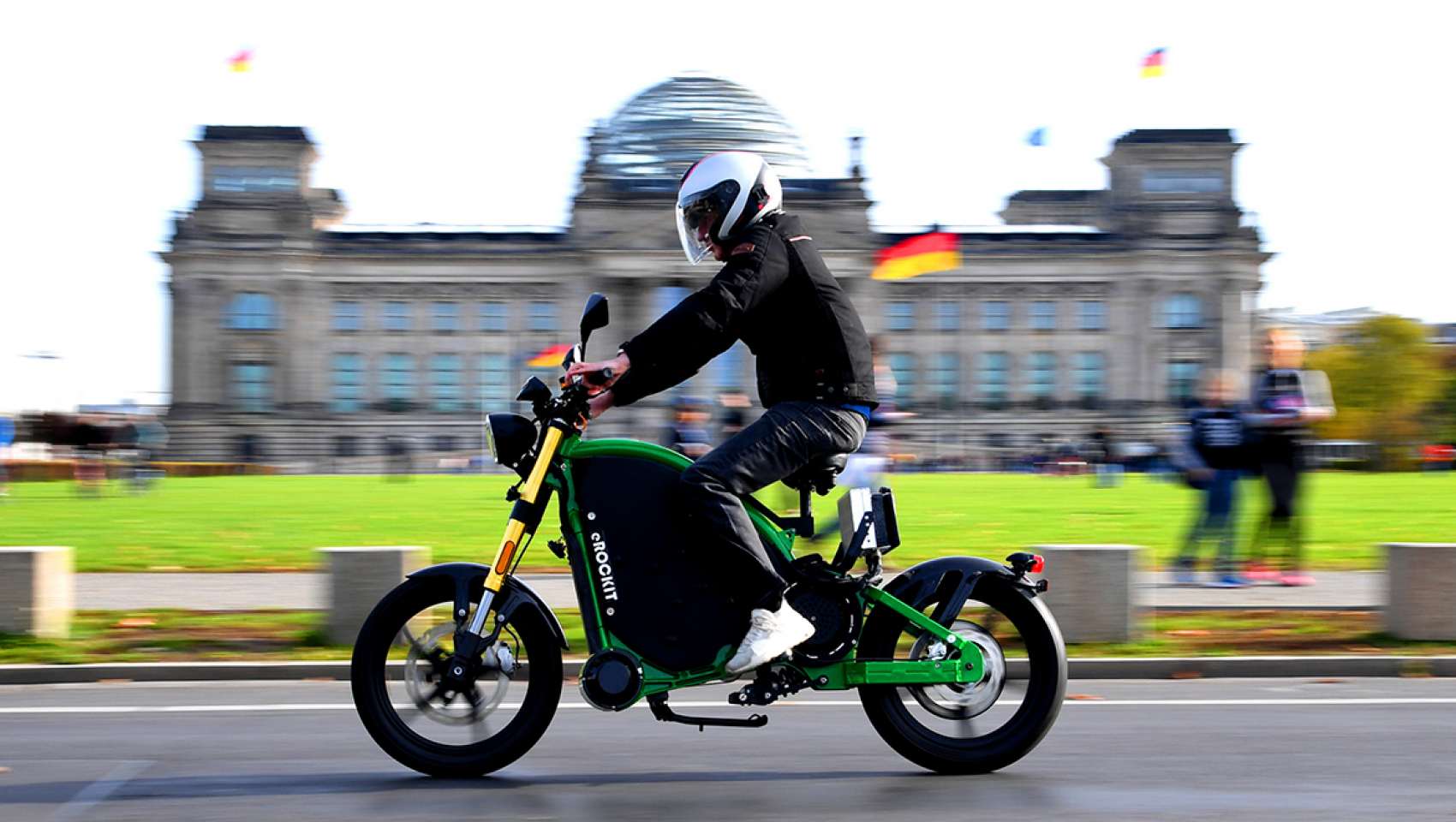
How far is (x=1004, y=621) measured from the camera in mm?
5785

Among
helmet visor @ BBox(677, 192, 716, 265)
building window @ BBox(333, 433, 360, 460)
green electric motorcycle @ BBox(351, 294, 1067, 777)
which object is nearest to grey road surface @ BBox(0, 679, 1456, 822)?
green electric motorcycle @ BBox(351, 294, 1067, 777)

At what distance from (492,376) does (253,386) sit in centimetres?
1332

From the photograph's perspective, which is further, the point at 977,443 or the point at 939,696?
the point at 977,443

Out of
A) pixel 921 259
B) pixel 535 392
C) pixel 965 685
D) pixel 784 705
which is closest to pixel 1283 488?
pixel 784 705

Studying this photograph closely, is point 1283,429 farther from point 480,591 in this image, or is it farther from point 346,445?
point 346,445

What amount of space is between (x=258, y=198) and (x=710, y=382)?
1066 inches

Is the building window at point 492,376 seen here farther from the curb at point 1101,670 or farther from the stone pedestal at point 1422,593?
the curb at point 1101,670

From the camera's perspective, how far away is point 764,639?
18.0ft

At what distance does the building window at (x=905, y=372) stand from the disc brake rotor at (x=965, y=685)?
93.1m

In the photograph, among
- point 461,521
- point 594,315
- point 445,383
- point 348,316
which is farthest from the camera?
point 445,383

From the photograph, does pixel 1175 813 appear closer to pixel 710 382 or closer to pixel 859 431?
pixel 859 431

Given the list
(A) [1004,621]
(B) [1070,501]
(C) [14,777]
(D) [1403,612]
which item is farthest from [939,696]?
(B) [1070,501]

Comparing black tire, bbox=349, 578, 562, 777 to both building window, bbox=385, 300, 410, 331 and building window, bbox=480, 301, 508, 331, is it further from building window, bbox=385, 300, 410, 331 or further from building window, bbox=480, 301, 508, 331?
building window, bbox=385, 300, 410, 331

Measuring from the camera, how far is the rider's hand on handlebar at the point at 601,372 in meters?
5.39
